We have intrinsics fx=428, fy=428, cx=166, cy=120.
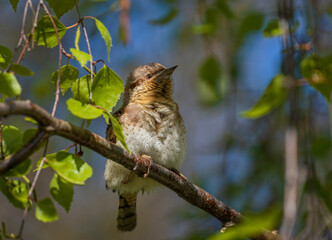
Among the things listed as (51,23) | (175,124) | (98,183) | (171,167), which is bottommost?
(98,183)

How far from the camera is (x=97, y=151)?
7.34ft

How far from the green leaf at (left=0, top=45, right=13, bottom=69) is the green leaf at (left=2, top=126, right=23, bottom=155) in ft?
1.01

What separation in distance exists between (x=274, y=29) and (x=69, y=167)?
1.70m

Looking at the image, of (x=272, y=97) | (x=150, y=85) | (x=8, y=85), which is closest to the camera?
(x=8, y=85)

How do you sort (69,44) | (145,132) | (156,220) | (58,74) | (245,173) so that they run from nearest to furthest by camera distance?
(58,74) → (145,132) → (245,173) → (69,44) → (156,220)

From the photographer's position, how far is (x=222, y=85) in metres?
3.80

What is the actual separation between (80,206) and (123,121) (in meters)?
6.84

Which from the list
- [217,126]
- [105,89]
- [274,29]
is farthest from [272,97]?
[217,126]

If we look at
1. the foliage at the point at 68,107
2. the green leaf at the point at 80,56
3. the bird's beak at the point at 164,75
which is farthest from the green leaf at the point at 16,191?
the bird's beak at the point at 164,75

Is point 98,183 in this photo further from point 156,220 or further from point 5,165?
point 5,165

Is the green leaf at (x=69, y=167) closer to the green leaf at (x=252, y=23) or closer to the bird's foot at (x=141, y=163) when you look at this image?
the bird's foot at (x=141, y=163)

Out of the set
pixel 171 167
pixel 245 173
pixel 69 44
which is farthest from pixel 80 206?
pixel 171 167

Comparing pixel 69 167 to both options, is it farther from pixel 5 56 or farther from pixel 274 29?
pixel 274 29

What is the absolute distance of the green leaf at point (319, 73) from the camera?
2.28 meters
